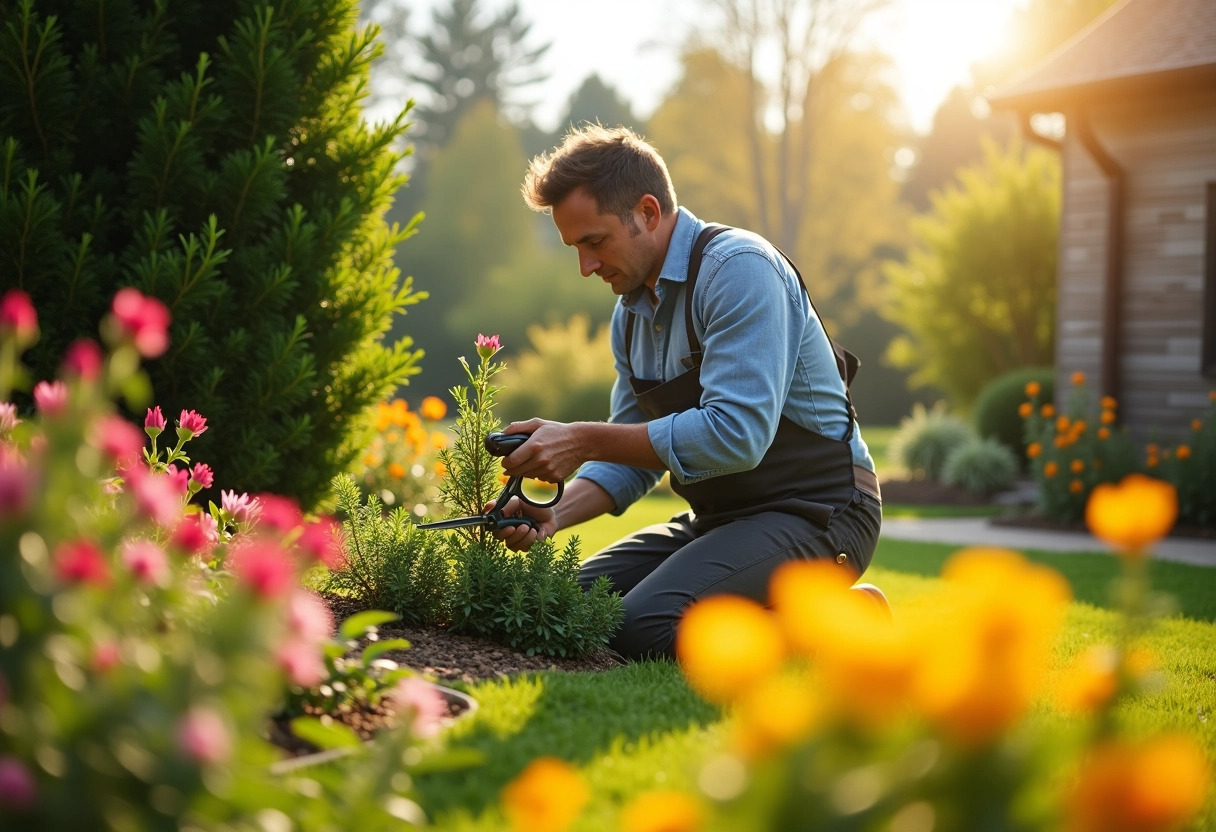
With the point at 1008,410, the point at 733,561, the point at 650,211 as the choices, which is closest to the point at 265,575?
the point at 733,561

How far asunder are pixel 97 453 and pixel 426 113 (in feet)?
144

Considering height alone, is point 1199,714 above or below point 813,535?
below

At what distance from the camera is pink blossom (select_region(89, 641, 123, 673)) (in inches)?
49.9

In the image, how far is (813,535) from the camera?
12.1ft

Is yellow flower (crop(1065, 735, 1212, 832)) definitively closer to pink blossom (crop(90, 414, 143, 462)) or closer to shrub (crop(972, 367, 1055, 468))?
pink blossom (crop(90, 414, 143, 462))

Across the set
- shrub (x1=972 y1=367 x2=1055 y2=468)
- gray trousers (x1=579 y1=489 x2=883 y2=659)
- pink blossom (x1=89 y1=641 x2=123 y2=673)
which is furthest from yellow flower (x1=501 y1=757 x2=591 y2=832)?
shrub (x1=972 y1=367 x2=1055 y2=468)

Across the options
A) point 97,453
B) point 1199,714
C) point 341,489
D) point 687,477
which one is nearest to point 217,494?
point 341,489

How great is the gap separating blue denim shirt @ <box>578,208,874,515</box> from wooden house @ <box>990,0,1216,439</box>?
6289mm

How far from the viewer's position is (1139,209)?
9250 millimetres

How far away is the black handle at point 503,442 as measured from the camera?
319 cm

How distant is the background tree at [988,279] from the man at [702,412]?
14176 millimetres

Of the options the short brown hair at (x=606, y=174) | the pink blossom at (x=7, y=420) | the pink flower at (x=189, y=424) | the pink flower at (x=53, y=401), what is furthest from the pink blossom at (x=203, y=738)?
the short brown hair at (x=606, y=174)

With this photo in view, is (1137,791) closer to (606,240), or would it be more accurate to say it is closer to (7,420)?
(7,420)

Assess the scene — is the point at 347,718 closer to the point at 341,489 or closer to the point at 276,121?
the point at 341,489
